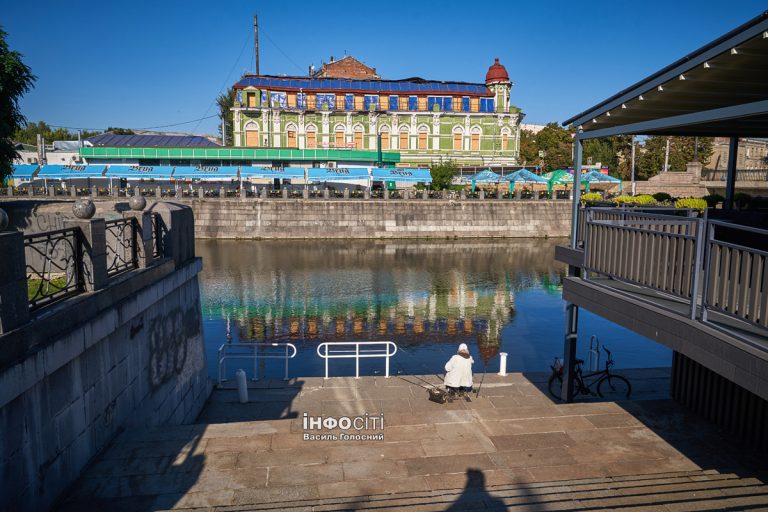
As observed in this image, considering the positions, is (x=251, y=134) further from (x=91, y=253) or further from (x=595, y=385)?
(x=91, y=253)

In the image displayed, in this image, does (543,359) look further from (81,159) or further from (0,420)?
(81,159)

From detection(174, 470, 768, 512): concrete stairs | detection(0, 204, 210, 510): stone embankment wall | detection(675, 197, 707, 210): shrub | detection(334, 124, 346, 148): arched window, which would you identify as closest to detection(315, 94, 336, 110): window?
detection(334, 124, 346, 148): arched window

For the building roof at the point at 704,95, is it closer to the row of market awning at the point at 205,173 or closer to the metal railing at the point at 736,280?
the metal railing at the point at 736,280

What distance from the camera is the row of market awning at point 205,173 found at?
1679 inches

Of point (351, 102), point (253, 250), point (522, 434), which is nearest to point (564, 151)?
point (351, 102)

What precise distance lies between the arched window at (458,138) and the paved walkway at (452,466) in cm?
5480

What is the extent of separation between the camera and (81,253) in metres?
6.81

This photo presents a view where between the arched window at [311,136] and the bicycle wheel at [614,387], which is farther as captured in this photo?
the arched window at [311,136]

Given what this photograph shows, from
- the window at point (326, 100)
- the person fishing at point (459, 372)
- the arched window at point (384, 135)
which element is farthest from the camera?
the arched window at point (384, 135)

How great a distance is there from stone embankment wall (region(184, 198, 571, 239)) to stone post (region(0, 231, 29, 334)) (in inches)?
1519

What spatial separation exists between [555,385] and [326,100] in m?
53.5

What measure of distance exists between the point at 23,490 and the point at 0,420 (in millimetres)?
864

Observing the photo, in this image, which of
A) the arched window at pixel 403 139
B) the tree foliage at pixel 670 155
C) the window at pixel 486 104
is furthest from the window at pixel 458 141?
the tree foliage at pixel 670 155

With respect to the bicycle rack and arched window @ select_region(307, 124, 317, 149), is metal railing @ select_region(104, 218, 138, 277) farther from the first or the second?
arched window @ select_region(307, 124, 317, 149)
